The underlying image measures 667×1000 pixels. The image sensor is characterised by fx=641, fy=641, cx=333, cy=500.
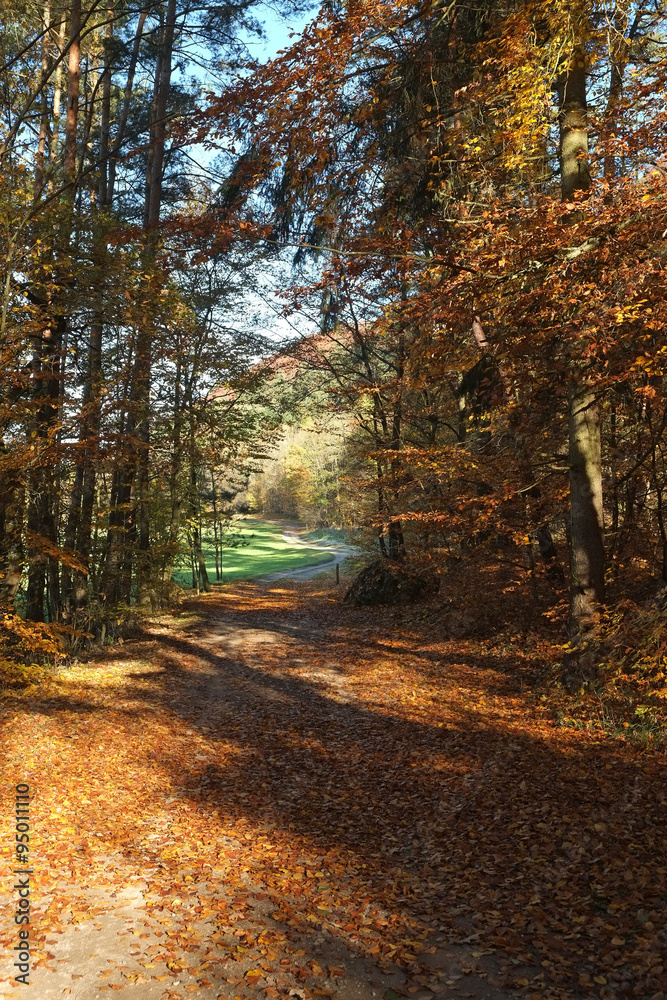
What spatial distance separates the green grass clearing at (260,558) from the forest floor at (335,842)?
19264 mm

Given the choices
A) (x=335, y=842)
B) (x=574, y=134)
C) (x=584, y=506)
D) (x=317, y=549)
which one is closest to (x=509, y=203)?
(x=574, y=134)

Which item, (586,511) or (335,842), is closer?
(335,842)

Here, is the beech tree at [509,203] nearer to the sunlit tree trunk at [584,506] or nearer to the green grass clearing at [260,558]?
the sunlit tree trunk at [584,506]

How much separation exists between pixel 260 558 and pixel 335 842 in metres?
36.0

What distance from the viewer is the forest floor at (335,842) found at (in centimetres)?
416

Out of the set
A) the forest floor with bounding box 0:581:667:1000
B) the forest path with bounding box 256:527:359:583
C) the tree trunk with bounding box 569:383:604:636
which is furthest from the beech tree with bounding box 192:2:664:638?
the forest path with bounding box 256:527:359:583

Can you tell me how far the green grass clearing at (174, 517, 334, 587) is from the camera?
33.5 m

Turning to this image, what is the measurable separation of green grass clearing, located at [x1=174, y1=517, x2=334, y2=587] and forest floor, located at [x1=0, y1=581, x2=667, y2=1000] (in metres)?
19.3

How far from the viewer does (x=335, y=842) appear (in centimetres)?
599

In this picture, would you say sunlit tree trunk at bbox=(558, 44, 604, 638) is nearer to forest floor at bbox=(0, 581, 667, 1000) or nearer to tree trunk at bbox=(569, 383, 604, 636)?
tree trunk at bbox=(569, 383, 604, 636)

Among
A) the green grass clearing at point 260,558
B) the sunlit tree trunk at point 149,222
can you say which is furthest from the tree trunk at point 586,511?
the green grass clearing at point 260,558

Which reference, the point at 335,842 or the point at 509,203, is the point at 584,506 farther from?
the point at 335,842

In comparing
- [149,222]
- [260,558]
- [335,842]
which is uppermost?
[149,222]

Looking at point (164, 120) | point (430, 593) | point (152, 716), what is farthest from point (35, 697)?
point (164, 120)
